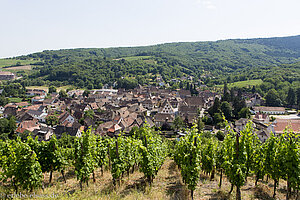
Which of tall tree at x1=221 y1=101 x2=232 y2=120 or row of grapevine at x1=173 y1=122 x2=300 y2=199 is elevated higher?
row of grapevine at x1=173 y1=122 x2=300 y2=199

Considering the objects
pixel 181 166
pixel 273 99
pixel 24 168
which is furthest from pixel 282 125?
pixel 24 168

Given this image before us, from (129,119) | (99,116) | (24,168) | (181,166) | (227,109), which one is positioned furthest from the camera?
(99,116)

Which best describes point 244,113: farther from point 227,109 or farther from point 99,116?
point 99,116

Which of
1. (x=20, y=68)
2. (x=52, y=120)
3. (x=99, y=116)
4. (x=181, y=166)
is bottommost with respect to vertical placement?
(x=52, y=120)

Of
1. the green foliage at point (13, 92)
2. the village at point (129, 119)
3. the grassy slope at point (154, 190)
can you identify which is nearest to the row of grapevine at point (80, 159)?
the grassy slope at point (154, 190)

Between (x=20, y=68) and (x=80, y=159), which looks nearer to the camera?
(x=80, y=159)

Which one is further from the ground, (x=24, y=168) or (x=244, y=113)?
(x=24, y=168)

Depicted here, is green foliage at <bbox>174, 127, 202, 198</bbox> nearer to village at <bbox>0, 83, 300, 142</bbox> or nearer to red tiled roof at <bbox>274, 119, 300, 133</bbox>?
village at <bbox>0, 83, 300, 142</bbox>

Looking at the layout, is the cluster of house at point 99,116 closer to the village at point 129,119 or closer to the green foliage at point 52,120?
the village at point 129,119

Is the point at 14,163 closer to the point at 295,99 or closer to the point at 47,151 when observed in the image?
the point at 47,151

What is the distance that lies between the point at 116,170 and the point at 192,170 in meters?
5.87

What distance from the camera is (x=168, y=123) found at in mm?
53625

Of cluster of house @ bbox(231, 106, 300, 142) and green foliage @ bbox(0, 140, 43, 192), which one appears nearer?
green foliage @ bbox(0, 140, 43, 192)

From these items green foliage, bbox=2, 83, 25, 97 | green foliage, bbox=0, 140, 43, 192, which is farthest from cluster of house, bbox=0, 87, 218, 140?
green foliage, bbox=0, 140, 43, 192
